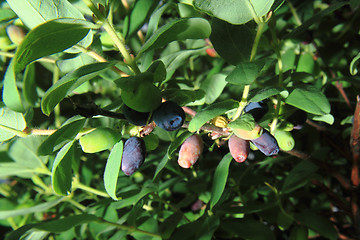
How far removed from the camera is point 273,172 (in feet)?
3.67

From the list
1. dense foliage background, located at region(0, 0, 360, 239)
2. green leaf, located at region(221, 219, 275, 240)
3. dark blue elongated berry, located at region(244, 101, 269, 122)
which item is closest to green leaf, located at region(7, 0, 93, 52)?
dense foliage background, located at region(0, 0, 360, 239)

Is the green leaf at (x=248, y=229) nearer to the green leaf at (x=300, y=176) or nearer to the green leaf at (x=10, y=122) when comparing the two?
the green leaf at (x=300, y=176)

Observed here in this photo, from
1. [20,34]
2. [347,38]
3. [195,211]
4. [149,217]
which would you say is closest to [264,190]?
[195,211]

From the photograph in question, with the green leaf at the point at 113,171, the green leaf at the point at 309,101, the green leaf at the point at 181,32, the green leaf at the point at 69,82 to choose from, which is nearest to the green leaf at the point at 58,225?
the green leaf at the point at 113,171

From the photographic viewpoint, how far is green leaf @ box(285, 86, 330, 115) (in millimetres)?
508

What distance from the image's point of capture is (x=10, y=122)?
58 centimetres

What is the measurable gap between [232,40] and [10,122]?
433 mm

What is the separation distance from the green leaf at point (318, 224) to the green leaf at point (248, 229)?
0.36 ft

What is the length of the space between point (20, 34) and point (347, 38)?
95 cm

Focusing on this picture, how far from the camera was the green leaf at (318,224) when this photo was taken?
2.64 ft

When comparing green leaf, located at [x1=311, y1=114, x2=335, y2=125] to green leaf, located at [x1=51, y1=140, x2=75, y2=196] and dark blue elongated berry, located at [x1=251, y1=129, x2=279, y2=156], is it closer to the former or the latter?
dark blue elongated berry, located at [x1=251, y1=129, x2=279, y2=156]

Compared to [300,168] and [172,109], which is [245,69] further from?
[300,168]

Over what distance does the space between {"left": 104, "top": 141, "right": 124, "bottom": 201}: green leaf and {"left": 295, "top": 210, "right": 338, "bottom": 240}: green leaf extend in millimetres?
551

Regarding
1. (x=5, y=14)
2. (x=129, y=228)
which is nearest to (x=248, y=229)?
(x=129, y=228)
